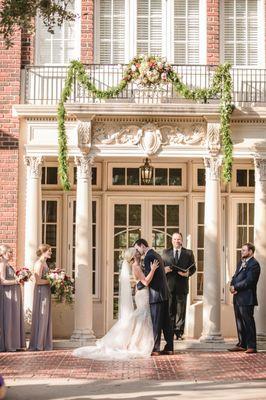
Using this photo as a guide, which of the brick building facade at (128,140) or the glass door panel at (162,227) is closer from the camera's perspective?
the brick building facade at (128,140)

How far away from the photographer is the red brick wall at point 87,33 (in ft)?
58.2

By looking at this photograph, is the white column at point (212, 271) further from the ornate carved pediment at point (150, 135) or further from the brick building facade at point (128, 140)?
the ornate carved pediment at point (150, 135)

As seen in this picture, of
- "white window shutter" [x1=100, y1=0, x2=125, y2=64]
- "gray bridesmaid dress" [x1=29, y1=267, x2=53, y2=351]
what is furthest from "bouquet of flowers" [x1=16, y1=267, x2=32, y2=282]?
"white window shutter" [x1=100, y1=0, x2=125, y2=64]

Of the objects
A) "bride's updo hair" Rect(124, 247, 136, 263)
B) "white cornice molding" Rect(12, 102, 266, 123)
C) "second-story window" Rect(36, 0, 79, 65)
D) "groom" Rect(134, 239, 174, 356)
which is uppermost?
"second-story window" Rect(36, 0, 79, 65)

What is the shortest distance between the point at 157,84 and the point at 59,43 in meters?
2.45

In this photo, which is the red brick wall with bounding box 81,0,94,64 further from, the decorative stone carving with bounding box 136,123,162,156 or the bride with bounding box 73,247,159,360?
the bride with bounding box 73,247,159,360

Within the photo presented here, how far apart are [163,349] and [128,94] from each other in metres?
4.98

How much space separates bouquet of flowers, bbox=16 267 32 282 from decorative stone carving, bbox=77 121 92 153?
2.55 metres

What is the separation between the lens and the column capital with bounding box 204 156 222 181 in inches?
666

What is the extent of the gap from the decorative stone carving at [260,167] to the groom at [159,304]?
2.88 meters

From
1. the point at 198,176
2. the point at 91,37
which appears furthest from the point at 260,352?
the point at 91,37

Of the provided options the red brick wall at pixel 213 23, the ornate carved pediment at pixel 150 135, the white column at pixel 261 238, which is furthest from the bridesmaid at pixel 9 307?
the red brick wall at pixel 213 23

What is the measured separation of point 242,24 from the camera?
18.1 meters

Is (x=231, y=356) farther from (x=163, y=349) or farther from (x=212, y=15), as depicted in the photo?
(x=212, y=15)
